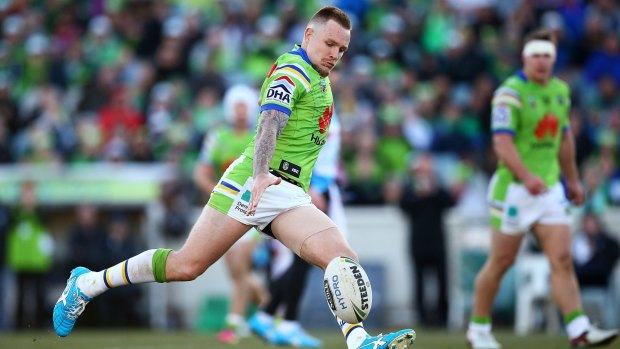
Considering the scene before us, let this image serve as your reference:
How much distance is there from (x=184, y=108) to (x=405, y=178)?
15.1 feet

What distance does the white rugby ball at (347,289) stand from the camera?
7531 mm

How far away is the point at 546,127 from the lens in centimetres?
1062

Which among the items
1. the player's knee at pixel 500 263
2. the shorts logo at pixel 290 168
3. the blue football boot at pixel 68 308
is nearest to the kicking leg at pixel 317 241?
the shorts logo at pixel 290 168

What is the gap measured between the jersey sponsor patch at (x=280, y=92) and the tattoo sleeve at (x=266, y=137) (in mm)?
82

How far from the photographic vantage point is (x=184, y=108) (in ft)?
67.3

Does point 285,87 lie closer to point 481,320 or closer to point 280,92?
point 280,92

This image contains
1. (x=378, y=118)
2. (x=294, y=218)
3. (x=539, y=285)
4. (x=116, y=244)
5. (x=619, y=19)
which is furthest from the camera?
(x=619, y=19)

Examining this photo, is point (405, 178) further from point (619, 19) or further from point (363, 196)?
point (619, 19)

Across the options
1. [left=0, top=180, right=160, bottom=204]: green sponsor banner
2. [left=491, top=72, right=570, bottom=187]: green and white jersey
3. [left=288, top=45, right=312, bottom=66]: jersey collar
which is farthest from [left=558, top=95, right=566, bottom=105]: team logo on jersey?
[left=0, top=180, right=160, bottom=204]: green sponsor banner

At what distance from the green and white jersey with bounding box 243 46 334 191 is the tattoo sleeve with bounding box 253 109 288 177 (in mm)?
68

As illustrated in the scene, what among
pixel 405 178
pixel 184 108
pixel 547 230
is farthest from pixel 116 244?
pixel 547 230

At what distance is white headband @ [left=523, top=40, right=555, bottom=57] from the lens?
418 inches

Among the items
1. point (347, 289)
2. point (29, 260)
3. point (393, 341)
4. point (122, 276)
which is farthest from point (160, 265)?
point (29, 260)

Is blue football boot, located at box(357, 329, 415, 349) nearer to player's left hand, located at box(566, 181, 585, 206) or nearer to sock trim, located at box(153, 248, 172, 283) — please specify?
sock trim, located at box(153, 248, 172, 283)
